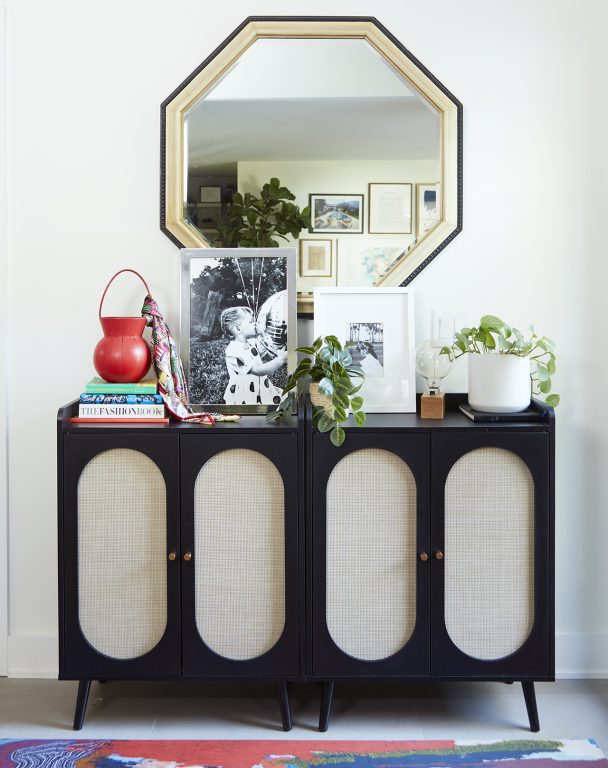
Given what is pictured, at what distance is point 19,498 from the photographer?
8.18ft

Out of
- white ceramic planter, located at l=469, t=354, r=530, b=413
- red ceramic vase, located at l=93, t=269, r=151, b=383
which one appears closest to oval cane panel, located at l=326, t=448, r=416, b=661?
white ceramic planter, located at l=469, t=354, r=530, b=413

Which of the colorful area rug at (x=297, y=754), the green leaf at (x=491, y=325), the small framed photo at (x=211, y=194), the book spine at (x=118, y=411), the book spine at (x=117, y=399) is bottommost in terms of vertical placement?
the colorful area rug at (x=297, y=754)

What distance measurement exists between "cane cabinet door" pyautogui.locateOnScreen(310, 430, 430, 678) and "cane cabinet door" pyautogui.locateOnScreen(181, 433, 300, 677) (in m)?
0.08

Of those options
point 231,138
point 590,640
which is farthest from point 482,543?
point 231,138

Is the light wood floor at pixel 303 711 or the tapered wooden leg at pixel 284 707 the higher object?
the tapered wooden leg at pixel 284 707

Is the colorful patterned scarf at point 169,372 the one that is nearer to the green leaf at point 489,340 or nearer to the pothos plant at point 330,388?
the pothos plant at point 330,388

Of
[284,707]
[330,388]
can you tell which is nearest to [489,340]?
[330,388]

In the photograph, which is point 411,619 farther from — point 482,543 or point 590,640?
point 590,640

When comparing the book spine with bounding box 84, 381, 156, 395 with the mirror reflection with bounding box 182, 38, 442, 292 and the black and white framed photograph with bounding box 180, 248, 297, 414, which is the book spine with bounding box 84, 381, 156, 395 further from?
the mirror reflection with bounding box 182, 38, 442, 292

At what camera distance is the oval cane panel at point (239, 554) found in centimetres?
208

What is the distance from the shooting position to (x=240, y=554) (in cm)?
210

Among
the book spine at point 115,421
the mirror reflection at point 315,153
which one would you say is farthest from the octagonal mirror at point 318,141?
the book spine at point 115,421

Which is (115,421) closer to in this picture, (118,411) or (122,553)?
(118,411)

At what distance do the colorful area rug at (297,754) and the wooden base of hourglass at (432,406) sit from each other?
87 centimetres
